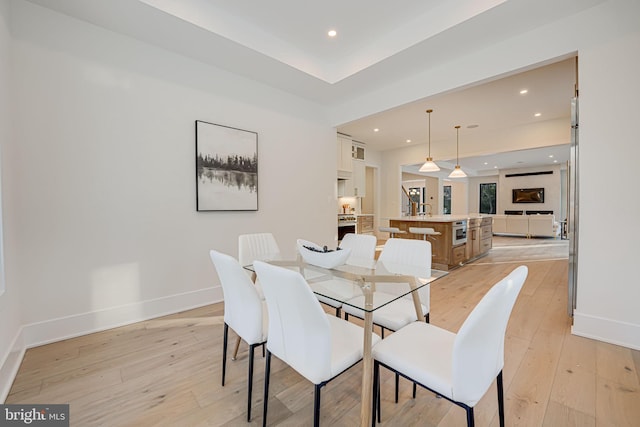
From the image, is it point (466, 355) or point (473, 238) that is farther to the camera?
point (473, 238)

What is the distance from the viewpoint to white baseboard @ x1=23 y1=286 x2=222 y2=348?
2.21 meters

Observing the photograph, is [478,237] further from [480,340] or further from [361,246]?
[480,340]

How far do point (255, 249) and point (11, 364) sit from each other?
1724 millimetres

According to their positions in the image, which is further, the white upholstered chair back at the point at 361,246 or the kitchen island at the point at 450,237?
the kitchen island at the point at 450,237

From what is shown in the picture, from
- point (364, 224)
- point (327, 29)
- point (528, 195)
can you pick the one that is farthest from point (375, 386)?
point (528, 195)

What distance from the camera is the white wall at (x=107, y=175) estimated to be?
2174mm

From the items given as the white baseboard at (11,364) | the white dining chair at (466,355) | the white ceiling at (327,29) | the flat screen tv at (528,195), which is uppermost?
the white ceiling at (327,29)

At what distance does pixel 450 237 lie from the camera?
474 centimetres

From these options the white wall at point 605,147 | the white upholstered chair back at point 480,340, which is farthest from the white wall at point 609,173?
the white upholstered chair back at point 480,340

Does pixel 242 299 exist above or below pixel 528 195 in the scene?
below

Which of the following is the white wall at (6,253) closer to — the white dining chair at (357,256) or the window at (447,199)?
the white dining chair at (357,256)

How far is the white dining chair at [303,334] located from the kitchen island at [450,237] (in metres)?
3.91

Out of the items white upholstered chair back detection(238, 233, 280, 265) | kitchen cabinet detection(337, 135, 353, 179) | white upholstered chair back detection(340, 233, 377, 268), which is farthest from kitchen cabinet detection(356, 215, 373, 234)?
white upholstered chair back detection(238, 233, 280, 265)

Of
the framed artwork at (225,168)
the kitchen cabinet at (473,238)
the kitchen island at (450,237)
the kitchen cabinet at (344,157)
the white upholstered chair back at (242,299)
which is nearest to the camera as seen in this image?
the white upholstered chair back at (242,299)
